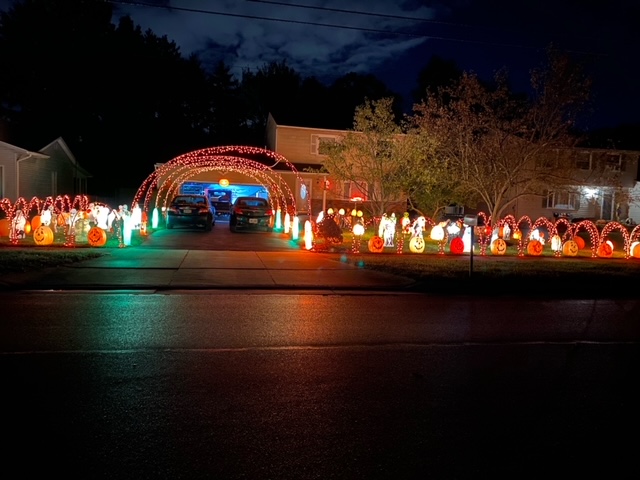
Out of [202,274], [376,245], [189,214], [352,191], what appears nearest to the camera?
[202,274]

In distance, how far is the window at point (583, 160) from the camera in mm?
22200

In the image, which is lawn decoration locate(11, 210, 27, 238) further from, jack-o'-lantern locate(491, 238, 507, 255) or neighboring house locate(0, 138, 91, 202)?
jack-o'-lantern locate(491, 238, 507, 255)

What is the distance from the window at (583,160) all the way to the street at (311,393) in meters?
13.9

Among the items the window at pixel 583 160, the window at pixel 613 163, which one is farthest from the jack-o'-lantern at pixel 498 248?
the window at pixel 613 163

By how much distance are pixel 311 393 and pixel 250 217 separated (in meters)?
19.7

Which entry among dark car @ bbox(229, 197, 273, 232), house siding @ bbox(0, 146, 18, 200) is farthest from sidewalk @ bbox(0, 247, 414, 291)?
house siding @ bbox(0, 146, 18, 200)

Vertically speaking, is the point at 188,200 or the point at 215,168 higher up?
the point at 215,168

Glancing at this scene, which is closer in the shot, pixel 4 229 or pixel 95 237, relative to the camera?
pixel 95 237

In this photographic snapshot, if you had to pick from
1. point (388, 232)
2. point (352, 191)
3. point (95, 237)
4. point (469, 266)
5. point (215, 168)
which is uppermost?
point (215, 168)

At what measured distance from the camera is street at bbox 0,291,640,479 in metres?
4.20

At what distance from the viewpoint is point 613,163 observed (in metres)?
23.4

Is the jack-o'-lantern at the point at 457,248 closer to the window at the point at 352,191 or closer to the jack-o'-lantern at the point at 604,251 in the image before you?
the jack-o'-lantern at the point at 604,251

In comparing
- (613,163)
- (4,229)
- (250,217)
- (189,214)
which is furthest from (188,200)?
(613,163)

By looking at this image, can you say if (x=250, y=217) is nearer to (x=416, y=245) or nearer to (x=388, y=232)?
(x=388, y=232)
